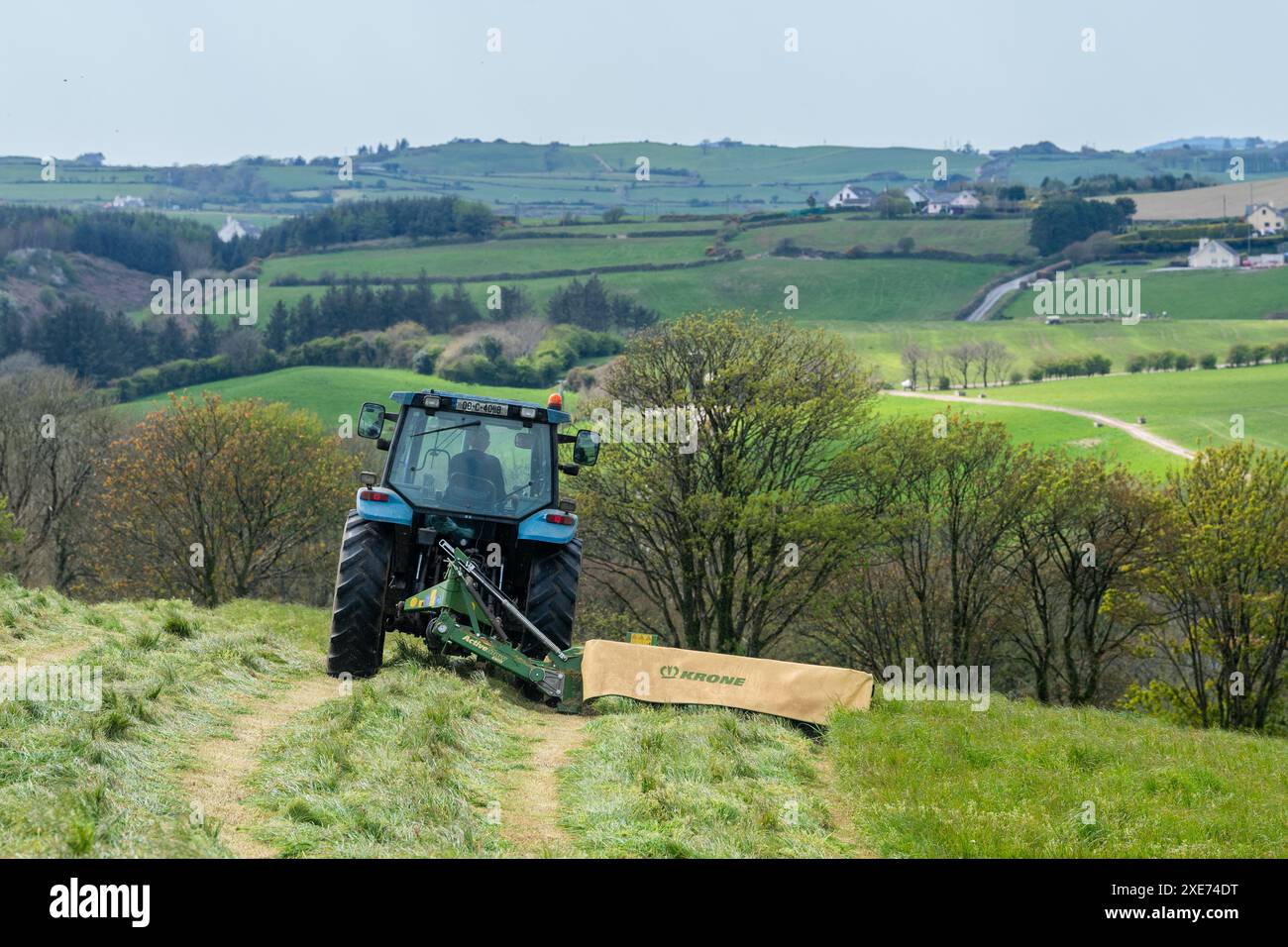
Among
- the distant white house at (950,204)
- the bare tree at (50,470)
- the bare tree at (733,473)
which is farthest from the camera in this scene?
the distant white house at (950,204)

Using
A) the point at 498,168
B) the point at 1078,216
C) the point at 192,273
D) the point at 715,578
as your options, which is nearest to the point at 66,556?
the point at 715,578

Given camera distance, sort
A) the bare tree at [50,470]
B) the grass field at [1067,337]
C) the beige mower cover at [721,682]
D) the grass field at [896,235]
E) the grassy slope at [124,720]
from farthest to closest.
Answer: the grass field at [896,235]
the grass field at [1067,337]
the bare tree at [50,470]
the beige mower cover at [721,682]
the grassy slope at [124,720]

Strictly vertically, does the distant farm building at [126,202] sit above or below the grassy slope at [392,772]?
above

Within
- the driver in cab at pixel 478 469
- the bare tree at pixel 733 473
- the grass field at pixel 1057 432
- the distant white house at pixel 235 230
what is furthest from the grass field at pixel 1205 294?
the driver in cab at pixel 478 469

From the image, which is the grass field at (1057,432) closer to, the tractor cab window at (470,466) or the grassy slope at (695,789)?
the tractor cab window at (470,466)

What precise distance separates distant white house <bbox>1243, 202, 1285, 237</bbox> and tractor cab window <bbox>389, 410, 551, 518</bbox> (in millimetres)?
110411

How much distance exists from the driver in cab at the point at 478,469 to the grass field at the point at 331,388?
40.9 m

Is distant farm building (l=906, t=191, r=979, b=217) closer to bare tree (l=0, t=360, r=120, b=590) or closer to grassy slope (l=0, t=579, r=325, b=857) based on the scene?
bare tree (l=0, t=360, r=120, b=590)

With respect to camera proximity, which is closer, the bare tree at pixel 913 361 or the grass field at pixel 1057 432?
the grass field at pixel 1057 432

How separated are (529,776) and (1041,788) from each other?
10.3ft

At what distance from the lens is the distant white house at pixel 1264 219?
110562 millimetres

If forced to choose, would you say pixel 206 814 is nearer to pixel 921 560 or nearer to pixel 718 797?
pixel 718 797

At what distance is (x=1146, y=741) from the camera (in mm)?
10906

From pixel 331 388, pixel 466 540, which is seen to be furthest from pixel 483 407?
pixel 331 388
